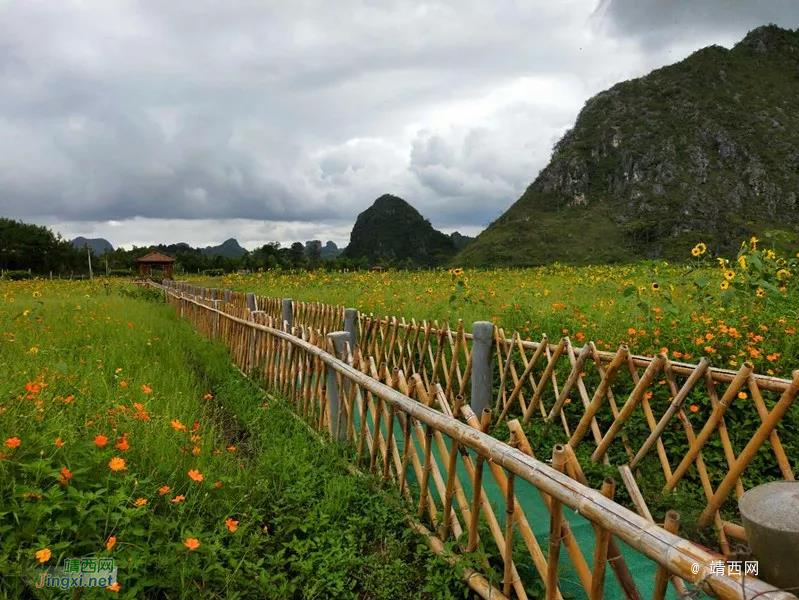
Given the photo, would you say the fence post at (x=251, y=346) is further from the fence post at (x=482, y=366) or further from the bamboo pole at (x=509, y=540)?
the bamboo pole at (x=509, y=540)

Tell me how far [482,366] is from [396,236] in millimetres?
130744

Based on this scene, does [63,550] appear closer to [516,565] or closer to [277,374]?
[516,565]

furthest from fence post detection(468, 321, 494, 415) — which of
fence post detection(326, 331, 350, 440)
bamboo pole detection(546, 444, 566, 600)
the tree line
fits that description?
the tree line

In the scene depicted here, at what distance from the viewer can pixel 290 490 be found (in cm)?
326

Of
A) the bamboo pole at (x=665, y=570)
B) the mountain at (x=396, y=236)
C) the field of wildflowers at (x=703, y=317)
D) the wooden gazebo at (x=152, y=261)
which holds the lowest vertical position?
the bamboo pole at (x=665, y=570)

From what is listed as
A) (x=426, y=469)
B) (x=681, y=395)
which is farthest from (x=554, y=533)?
(x=681, y=395)

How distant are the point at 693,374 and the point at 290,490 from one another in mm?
2752

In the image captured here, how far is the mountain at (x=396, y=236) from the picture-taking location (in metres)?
130

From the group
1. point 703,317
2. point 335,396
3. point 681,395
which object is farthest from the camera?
point 703,317

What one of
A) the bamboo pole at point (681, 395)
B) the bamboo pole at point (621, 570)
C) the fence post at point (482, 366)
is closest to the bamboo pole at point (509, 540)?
the bamboo pole at point (621, 570)

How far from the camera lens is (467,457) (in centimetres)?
284

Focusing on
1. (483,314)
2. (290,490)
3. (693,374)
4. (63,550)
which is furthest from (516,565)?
(483,314)

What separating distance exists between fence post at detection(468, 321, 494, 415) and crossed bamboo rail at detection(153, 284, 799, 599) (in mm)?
208

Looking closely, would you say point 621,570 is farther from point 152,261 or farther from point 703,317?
point 152,261
